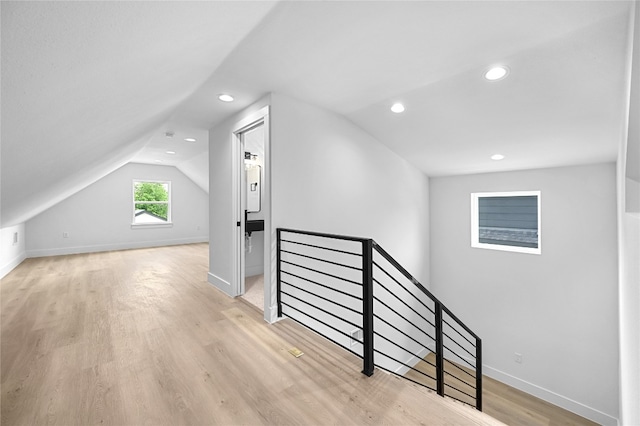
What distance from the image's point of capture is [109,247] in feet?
20.5

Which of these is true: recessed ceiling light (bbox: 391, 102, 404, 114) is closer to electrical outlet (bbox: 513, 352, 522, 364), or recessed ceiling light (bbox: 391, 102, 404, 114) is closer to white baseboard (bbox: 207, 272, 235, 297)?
white baseboard (bbox: 207, 272, 235, 297)

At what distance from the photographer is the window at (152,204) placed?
681cm

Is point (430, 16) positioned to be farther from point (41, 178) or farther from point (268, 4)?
point (41, 178)

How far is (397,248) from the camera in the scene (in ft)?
13.7

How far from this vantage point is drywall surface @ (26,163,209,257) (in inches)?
220

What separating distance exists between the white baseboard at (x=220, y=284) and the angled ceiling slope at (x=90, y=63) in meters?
1.98

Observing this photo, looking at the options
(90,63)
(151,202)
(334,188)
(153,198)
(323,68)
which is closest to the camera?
(90,63)

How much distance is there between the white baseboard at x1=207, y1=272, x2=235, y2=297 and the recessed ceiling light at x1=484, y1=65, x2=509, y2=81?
133 inches

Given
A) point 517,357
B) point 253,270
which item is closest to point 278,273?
point 253,270

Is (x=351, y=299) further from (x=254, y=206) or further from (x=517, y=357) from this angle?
(x=517, y=357)

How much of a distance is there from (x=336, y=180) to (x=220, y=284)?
6.56 feet

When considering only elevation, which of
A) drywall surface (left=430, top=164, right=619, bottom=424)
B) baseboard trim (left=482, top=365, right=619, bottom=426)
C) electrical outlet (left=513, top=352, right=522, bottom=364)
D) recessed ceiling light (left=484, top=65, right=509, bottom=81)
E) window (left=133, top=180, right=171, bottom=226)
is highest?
recessed ceiling light (left=484, top=65, right=509, bottom=81)

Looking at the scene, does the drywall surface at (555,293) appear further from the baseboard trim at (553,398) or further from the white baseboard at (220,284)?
the white baseboard at (220,284)

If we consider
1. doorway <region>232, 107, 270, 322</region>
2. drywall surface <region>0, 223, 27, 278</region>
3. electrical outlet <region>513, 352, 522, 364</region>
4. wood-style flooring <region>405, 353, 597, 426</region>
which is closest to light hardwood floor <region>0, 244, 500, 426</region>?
doorway <region>232, 107, 270, 322</region>
